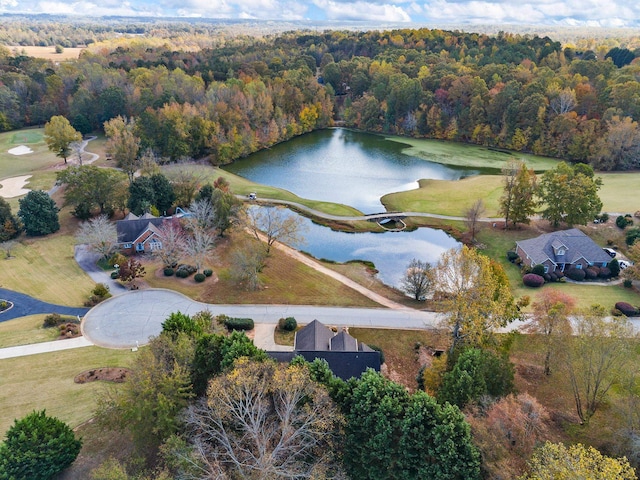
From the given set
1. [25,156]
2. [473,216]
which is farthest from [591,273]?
[25,156]

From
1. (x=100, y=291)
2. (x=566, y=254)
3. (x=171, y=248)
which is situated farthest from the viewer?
(x=566, y=254)

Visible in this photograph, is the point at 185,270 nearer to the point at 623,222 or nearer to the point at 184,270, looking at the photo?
the point at 184,270

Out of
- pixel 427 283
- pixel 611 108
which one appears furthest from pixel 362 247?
pixel 611 108

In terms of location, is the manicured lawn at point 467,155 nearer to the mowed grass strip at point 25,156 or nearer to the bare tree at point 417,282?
the bare tree at point 417,282

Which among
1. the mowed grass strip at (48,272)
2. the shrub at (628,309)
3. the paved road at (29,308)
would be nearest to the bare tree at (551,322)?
the shrub at (628,309)

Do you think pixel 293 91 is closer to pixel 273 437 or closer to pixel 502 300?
pixel 502 300

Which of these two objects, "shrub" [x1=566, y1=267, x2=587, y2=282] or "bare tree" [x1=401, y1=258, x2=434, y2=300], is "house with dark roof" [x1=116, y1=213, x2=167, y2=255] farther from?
"shrub" [x1=566, y1=267, x2=587, y2=282]
